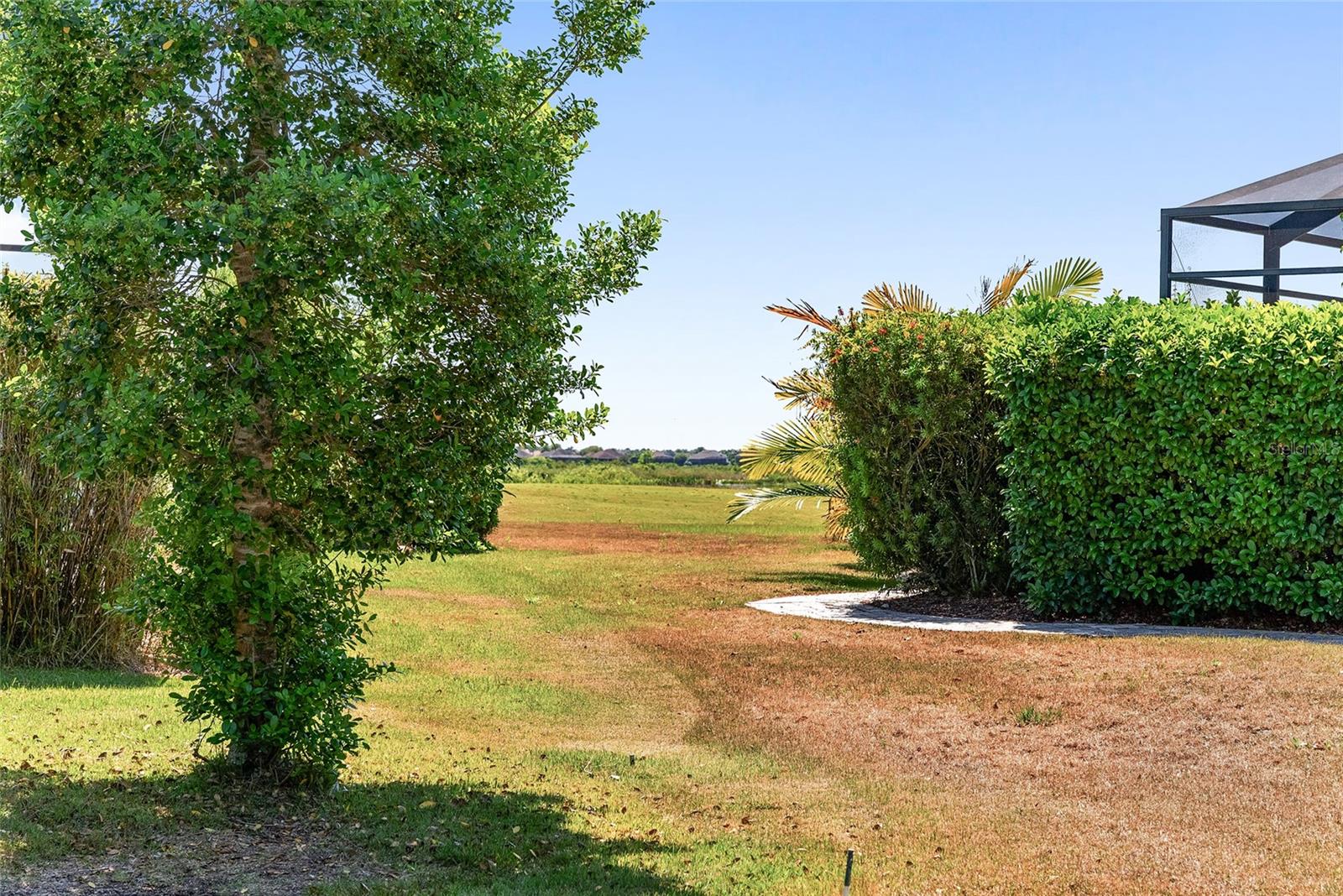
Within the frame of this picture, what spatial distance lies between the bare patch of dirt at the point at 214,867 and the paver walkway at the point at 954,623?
9.40 meters

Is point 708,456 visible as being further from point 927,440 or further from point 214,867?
point 214,867

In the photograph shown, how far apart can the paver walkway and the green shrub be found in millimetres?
1077

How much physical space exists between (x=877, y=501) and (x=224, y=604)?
37.1 feet

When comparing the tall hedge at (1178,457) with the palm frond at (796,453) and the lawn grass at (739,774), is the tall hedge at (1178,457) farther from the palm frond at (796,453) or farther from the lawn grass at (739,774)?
the palm frond at (796,453)

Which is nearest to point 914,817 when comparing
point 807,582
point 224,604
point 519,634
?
point 224,604

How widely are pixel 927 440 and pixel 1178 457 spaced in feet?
10.7

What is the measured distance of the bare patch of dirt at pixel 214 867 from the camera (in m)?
5.79

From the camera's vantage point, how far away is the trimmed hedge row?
1373cm

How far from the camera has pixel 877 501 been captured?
17.2m

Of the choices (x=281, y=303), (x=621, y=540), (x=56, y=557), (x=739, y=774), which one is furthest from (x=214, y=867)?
(x=621, y=540)

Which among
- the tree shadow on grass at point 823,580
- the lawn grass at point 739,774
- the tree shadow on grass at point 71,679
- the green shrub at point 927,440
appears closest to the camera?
the lawn grass at point 739,774

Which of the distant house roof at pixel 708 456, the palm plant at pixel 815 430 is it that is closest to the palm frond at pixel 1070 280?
the palm plant at pixel 815 430

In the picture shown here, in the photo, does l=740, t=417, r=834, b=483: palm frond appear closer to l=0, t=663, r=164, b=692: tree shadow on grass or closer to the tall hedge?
the tall hedge

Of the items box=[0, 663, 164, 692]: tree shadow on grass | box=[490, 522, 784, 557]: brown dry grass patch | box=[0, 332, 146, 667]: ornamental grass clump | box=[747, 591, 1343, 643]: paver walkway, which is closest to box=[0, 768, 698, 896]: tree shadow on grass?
box=[0, 663, 164, 692]: tree shadow on grass
